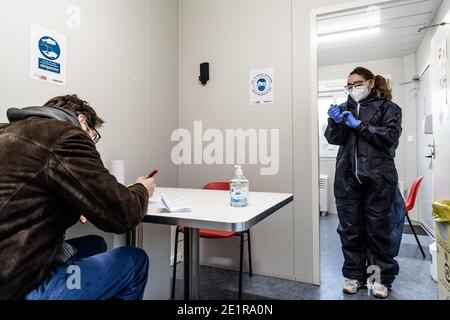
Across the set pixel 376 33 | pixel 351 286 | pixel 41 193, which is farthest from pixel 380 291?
pixel 376 33

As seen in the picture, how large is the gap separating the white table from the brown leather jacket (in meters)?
0.22

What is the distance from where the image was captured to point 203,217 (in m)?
0.98

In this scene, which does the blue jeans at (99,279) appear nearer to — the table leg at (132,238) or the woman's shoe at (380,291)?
the table leg at (132,238)

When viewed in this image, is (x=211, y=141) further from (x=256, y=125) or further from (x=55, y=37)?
(x=55, y=37)

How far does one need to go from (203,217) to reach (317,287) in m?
1.55

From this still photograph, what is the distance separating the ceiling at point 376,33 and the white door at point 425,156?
534mm

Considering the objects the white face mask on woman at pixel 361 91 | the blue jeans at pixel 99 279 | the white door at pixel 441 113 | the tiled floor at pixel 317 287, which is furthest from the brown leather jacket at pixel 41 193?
the white door at pixel 441 113

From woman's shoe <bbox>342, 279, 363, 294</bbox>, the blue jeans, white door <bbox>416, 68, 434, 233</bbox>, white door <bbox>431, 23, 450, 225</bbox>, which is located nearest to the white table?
the blue jeans

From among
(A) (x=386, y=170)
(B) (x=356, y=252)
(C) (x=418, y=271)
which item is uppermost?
(A) (x=386, y=170)

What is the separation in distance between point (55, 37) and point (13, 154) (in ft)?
3.29

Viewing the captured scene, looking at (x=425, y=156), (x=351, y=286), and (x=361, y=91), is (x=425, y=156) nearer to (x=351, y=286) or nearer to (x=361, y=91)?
(x=361, y=91)

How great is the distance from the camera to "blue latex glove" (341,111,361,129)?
1.90 meters
